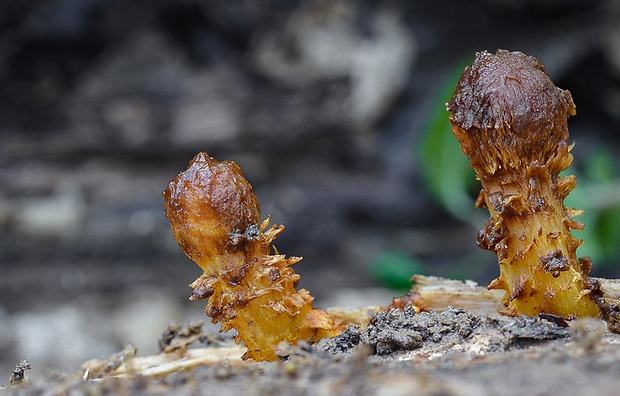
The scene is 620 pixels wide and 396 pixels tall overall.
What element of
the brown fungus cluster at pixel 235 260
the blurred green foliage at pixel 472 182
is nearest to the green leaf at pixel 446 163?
the blurred green foliage at pixel 472 182

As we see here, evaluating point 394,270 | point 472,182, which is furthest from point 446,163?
point 394,270

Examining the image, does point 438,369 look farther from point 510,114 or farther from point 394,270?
point 394,270

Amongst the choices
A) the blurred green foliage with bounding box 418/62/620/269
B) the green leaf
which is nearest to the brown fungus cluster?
the blurred green foliage with bounding box 418/62/620/269

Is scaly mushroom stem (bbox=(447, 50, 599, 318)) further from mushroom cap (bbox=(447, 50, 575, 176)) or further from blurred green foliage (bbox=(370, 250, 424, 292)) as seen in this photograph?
blurred green foliage (bbox=(370, 250, 424, 292))

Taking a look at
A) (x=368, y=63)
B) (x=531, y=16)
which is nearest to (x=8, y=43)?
(x=368, y=63)

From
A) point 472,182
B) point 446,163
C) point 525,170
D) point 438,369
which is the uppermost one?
point 472,182

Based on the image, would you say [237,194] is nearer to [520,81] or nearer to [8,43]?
[520,81]
